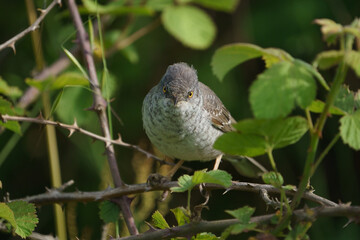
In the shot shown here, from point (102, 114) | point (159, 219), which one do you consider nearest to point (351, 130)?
point (159, 219)

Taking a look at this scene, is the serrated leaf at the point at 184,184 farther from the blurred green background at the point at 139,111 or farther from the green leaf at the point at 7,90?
the blurred green background at the point at 139,111

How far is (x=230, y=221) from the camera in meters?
1.47

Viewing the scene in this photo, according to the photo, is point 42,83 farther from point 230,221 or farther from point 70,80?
point 230,221

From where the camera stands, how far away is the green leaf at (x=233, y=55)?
1.33m

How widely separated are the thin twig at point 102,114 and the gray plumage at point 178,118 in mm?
370

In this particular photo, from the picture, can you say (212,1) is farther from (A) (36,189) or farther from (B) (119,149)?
(A) (36,189)

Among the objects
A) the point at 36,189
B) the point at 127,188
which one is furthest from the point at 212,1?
the point at 36,189

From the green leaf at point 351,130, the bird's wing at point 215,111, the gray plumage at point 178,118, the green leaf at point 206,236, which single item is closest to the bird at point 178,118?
the gray plumage at point 178,118

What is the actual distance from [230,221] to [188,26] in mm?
2516

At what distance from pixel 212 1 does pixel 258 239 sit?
2640 mm

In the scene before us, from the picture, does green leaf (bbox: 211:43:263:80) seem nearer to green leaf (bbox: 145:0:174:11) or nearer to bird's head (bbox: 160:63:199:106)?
bird's head (bbox: 160:63:199:106)

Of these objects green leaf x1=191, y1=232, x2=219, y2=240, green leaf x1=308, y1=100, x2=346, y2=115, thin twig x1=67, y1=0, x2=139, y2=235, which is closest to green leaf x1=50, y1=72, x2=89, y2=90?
thin twig x1=67, y1=0, x2=139, y2=235

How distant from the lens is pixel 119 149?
448 cm

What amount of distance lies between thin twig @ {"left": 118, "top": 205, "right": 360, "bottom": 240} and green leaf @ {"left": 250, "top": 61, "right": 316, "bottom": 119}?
34cm
